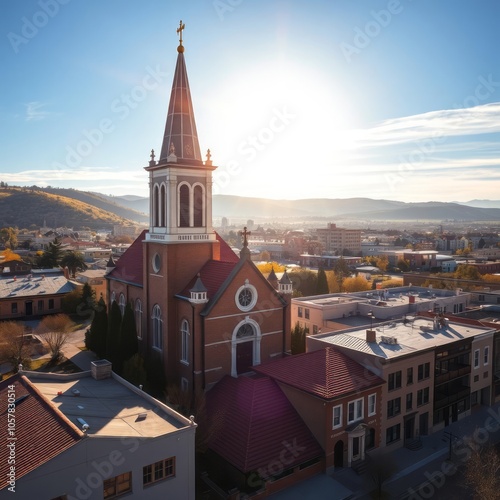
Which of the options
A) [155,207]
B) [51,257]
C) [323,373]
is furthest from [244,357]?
[51,257]

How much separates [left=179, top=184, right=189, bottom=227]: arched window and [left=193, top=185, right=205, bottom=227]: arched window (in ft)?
1.98

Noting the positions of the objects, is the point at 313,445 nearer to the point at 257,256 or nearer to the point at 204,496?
Answer: the point at 204,496

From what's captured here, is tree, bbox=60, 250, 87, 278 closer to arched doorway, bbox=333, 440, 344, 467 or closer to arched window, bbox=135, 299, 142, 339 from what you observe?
arched window, bbox=135, 299, 142, 339

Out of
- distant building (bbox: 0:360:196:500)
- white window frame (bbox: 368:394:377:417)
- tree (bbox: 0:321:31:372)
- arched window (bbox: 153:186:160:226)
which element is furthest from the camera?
tree (bbox: 0:321:31:372)

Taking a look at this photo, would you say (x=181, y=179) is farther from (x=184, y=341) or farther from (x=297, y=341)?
(x=297, y=341)

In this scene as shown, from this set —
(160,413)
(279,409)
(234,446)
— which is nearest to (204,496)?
(234,446)

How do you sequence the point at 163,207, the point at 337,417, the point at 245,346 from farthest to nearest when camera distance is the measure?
the point at 163,207 < the point at 245,346 < the point at 337,417

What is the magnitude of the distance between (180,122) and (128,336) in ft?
57.4

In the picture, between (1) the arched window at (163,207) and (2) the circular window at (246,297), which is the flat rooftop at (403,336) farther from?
(1) the arched window at (163,207)

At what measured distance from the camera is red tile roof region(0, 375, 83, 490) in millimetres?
17500

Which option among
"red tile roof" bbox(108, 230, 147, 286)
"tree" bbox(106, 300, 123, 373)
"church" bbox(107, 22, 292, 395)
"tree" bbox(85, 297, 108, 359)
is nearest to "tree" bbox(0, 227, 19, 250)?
"red tile roof" bbox(108, 230, 147, 286)

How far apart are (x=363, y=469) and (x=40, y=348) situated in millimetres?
33501

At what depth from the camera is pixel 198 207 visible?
36062mm

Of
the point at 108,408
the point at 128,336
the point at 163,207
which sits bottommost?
the point at 108,408
